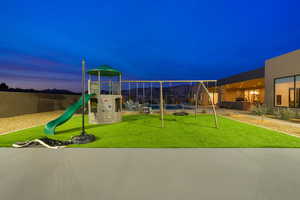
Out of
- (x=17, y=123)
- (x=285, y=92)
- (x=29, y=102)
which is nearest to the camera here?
(x=17, y=123)

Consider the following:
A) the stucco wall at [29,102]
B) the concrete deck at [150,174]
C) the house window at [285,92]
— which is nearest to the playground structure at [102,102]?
the concrete deck at [150,174]

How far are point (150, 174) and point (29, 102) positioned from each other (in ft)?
50.7

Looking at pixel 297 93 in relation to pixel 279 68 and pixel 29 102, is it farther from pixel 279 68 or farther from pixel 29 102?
pixel 29 102

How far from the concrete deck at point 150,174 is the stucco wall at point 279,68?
31.9ft

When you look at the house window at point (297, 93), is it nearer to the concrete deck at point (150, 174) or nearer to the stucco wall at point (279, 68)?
the stucco wall at point (279, 68)

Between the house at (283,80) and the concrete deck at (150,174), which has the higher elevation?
the house at (283,80)

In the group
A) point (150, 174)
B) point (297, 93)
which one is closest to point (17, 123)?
point (150, 174)

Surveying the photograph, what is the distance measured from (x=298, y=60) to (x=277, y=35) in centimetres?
8094

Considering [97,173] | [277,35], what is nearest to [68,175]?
[97,173]

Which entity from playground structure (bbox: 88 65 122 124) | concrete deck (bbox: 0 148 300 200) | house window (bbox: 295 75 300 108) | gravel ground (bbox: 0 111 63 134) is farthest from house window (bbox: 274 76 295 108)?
gravel ground (bbox: 0 111 63 134)

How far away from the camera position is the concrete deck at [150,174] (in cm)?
205

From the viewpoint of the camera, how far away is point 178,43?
67.4 metres

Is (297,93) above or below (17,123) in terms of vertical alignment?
above

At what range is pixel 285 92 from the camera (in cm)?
1110
